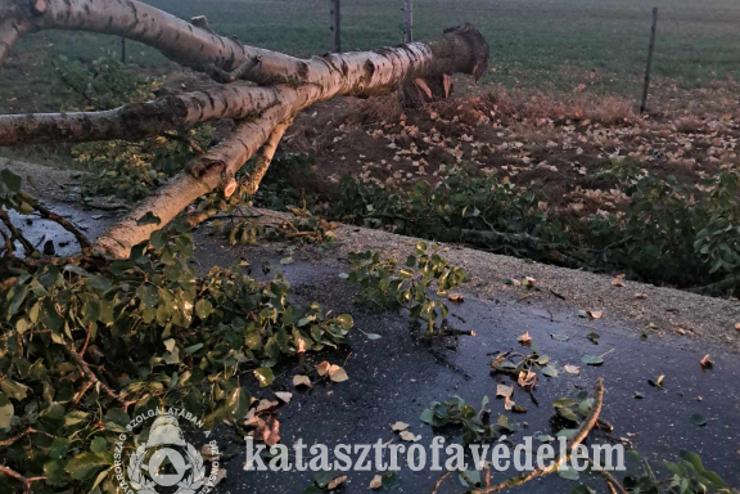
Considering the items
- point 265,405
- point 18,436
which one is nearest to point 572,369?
point 265,405

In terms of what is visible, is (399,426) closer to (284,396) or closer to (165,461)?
(284,396)

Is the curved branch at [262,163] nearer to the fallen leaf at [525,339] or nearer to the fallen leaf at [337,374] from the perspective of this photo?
the fallen leaf at [337,374]

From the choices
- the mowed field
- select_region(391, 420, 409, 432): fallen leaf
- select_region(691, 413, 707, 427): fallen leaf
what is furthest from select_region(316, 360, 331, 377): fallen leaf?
the mowed field

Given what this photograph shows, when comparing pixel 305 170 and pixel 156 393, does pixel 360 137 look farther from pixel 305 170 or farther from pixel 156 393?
pixel 156 393

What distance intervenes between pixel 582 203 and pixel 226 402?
375cm

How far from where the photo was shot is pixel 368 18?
2184 centimetres

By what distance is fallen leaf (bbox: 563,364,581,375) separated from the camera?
248 centimetres

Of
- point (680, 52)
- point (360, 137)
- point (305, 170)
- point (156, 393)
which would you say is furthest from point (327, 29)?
point (156, 393)

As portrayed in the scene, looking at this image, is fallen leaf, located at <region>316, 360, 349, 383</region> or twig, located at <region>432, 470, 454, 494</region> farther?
fallen leaf, located at <region>316, 360, 349, 383</region>

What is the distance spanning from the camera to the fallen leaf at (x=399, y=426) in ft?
7.13

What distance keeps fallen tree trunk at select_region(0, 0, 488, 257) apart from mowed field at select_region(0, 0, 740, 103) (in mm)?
5758

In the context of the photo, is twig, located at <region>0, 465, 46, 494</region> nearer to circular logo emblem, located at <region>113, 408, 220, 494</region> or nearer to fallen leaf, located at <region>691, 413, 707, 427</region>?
circular logo emblem, located at <region>113, 408, 220, 494</region>

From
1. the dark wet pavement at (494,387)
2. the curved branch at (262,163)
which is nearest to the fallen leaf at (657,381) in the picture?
the dark wet pavement at (494,387)

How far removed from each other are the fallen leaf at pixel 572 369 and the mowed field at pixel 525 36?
7954 mm
